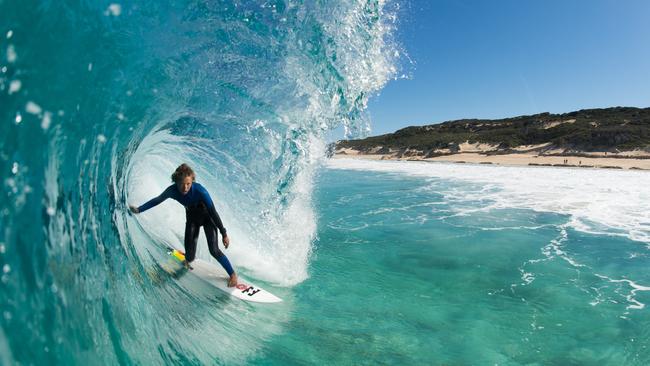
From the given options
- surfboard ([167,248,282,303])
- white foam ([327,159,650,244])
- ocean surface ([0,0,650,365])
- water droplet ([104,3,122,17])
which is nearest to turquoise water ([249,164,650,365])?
ocean surface ([0,0,650,365])

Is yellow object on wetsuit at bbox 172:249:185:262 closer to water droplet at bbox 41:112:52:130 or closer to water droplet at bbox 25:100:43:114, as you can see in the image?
water droplet at bbox 41:112:52:130

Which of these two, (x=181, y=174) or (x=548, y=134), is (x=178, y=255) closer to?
(x=181, y=174)

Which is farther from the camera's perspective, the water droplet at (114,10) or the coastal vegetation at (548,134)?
the coastal vegetation at (548,134)

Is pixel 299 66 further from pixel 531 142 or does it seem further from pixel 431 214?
pixel 531 142

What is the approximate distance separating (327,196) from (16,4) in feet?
56.5

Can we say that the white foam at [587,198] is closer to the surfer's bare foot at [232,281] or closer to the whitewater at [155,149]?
the whitewater at [155,149]

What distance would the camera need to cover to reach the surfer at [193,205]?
16.3ft

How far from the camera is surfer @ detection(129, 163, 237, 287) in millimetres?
4957

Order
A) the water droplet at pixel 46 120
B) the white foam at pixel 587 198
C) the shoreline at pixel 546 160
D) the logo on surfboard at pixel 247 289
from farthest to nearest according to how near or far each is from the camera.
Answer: the shoreline at pixel 546 160 → the white foam at pixel 587 198 → the logo on surfboard at pixel 247 289 → the water droplet at pixel 46 120

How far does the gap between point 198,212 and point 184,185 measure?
1.67ft

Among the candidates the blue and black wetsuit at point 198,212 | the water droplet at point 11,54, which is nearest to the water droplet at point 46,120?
the water droplet at point 11,54

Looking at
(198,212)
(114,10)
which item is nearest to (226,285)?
(198,212)

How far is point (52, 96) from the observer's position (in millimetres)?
3072

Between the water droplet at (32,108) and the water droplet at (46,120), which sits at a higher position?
the water droplet at (32,108)
